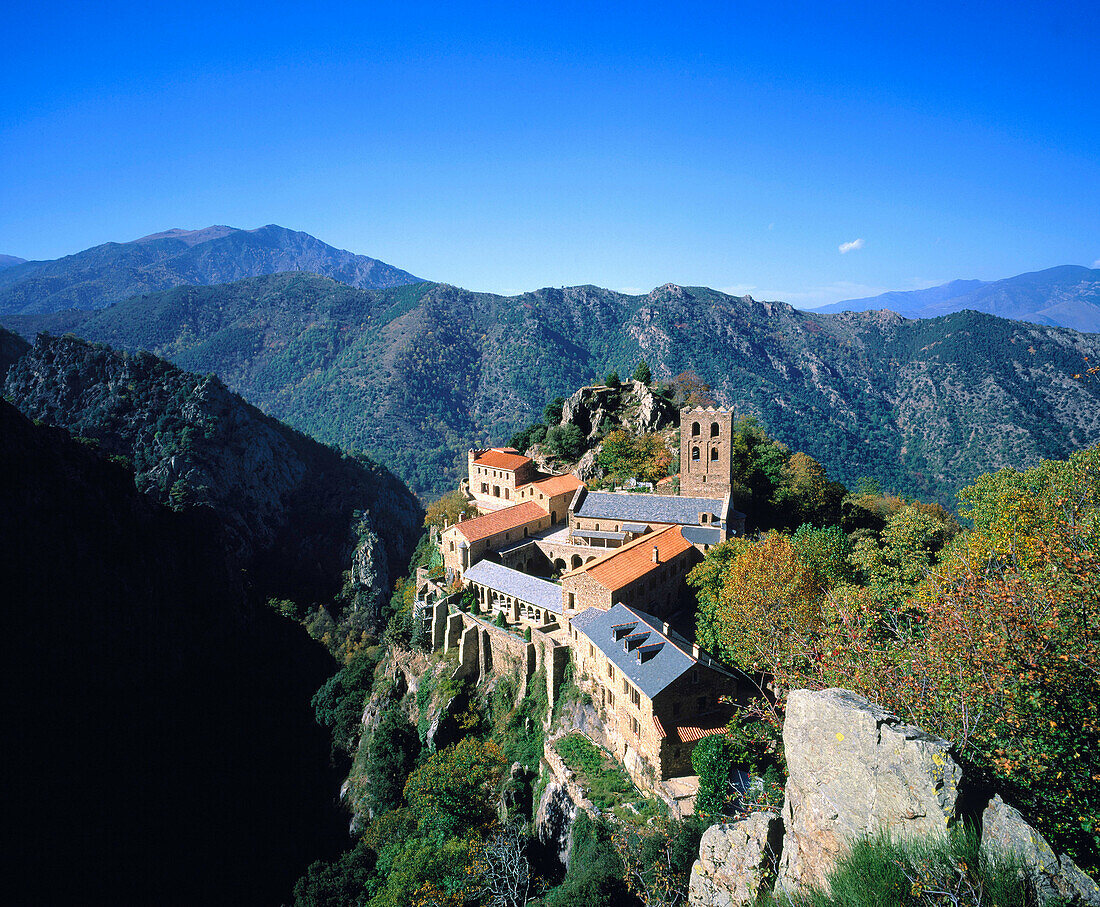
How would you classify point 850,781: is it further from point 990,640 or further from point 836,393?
point 836,393

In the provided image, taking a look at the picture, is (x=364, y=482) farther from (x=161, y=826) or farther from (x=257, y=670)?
(x=161, y=826)

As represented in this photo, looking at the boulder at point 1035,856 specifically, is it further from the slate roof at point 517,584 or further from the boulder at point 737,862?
the slate roof at point 517,584

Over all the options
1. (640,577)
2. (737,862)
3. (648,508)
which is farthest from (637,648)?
(648,508)

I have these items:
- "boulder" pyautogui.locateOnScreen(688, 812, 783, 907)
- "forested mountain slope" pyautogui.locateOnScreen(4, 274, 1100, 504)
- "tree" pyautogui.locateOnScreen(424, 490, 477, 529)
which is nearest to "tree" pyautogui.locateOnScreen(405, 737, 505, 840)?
"boulder" pyautogui.locateOnScreen(688, 812, 783, 907)

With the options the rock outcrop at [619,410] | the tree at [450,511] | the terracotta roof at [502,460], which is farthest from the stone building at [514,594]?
the rock outcrop at [619,410]

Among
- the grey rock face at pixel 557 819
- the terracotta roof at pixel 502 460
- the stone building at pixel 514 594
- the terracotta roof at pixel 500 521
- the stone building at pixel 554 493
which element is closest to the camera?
the grey rock face at pixel 557 819

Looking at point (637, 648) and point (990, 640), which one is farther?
point (637, 648)
